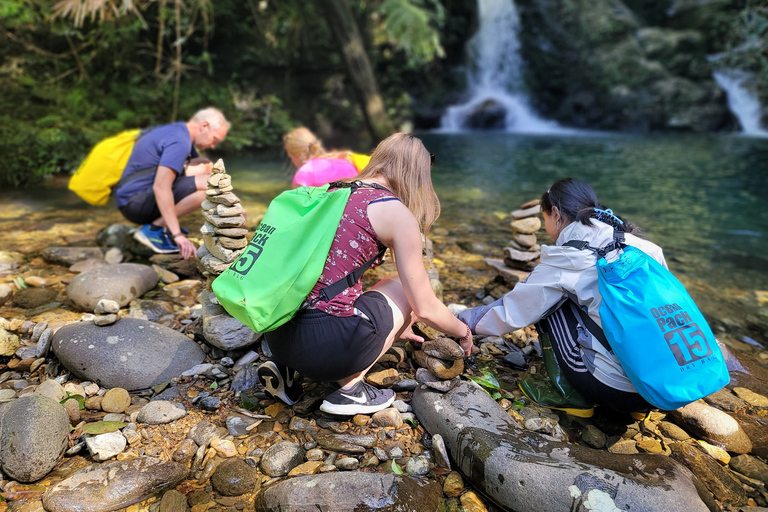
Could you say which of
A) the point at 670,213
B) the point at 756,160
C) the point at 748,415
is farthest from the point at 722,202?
the point at 748,415

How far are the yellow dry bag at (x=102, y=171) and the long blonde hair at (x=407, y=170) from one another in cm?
320

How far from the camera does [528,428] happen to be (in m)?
2.63

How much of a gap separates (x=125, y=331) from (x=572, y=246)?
2661 mm

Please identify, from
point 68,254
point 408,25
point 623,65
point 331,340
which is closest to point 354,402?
point 331,340

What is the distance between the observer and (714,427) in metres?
2.67

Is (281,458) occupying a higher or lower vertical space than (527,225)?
lower

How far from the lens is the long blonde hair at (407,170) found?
252 centimetres

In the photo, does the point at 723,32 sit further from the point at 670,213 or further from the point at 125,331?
the point at 125,331

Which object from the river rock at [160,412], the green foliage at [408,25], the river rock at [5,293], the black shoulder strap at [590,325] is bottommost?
the river rock at [160,412]

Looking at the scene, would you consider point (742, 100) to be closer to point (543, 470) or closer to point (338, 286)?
point (543, 470)

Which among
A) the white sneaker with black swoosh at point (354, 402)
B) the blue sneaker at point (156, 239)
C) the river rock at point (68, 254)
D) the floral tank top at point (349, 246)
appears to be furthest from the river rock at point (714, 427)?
the river rock at point (68, 254)

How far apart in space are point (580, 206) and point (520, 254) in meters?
1.42

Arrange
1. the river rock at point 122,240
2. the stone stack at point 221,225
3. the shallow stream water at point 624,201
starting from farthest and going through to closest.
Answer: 1. the shallow stream water at point 624,201
2. the river rock at point 122,240
3. the stone stack at point 221,225

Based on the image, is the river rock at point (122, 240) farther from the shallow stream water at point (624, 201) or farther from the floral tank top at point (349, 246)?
the floral tank top at point (349, 246)
